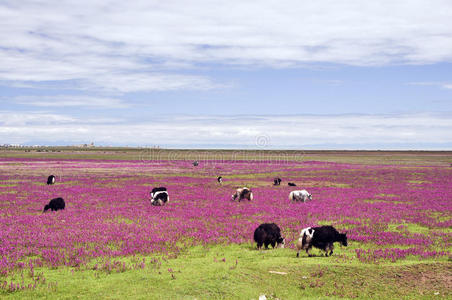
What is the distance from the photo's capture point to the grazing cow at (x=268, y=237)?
45.8ft

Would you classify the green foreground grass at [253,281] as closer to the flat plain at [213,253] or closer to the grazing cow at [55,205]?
the flat plain at [213,253]

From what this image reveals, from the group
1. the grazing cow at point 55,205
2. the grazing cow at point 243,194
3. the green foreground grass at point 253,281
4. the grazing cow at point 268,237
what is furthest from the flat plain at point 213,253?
the grazing cow at point 243,194

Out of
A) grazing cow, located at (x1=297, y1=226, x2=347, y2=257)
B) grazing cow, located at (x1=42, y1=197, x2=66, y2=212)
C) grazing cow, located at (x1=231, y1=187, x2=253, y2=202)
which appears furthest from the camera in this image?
grazing cow, located at (x1=231, y1=187, x2=253, y2=202)

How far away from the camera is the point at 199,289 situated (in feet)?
31.1

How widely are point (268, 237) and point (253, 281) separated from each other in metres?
4.05

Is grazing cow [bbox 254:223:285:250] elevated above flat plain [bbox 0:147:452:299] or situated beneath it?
elevated above

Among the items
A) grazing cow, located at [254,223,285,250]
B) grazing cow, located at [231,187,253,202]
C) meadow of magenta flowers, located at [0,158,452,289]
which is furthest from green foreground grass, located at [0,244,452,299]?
grazing cow, located at [231,187,253,202]

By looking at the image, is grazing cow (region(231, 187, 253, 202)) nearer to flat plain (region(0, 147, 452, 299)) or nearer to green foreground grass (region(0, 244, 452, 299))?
flat plain (region(0, 147, 452, 299))

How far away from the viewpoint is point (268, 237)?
1400 centimetres

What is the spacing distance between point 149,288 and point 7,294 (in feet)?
12.4

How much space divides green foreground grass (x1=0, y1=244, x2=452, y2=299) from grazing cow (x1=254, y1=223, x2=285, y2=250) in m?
1.86

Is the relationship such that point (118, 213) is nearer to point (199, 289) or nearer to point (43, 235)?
point (43, 235)

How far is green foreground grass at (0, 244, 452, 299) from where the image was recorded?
9.31 meters

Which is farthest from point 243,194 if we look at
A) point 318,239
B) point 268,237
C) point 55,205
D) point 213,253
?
point 318,239
